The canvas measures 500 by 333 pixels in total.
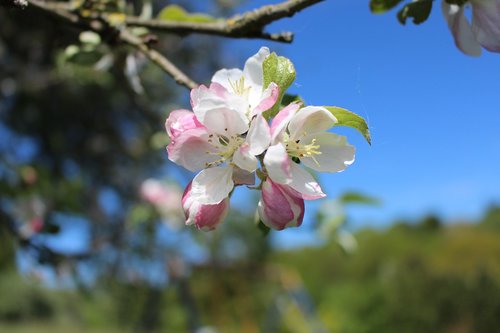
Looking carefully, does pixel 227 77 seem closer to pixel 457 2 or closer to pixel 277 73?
pixel 277 73

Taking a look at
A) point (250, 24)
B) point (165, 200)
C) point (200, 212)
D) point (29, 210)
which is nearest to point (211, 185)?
point (200, 212)

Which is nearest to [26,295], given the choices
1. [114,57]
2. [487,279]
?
[487,279]

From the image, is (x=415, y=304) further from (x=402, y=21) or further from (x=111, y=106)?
(x=402, y=21)

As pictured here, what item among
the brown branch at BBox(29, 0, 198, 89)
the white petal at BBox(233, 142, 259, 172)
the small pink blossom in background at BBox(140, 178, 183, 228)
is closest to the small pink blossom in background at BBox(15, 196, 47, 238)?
the small pink blossom in background at BBox(140, 178, 183, 228)

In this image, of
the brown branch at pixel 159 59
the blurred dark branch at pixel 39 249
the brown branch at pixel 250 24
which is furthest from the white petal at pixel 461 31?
the blurred dark branch at pixel 39 249

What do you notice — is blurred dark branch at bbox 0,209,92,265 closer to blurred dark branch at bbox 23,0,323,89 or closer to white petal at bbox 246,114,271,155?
blurred dark branch at bbox 23,0,323,89

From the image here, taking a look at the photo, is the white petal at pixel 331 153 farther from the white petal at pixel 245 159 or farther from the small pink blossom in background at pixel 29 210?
the small pink blossom in background at pixel 29 210

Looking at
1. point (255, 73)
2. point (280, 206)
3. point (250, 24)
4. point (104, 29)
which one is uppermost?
point (104, 29)
